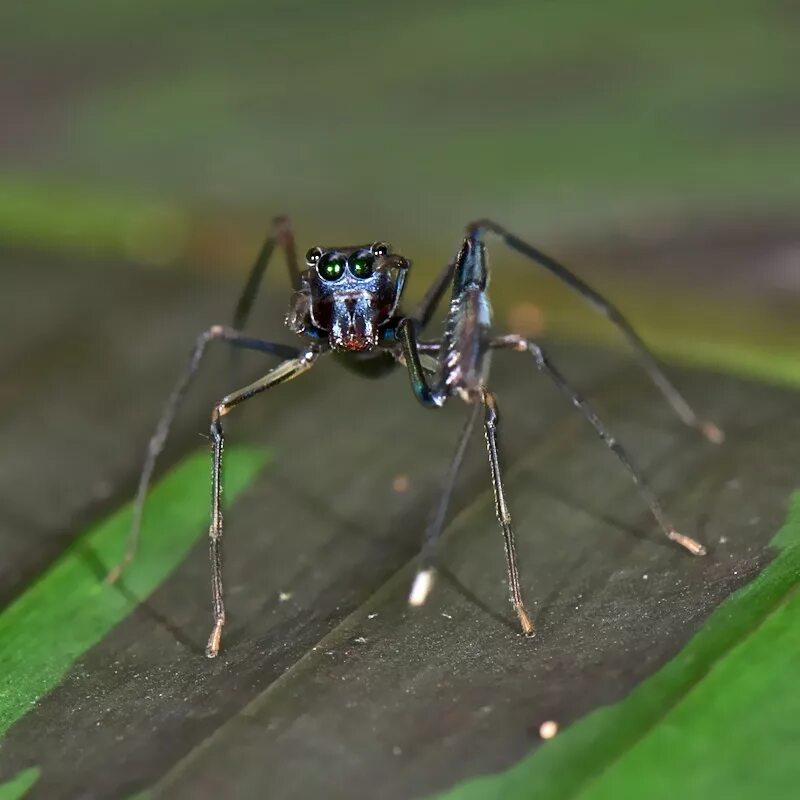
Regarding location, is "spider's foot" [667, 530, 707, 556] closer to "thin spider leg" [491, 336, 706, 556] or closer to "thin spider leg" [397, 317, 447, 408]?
"thin spider leg" [491, 336, 706, 556]

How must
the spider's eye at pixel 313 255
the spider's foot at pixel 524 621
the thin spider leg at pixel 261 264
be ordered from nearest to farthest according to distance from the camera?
the spider's foot at pixel 524 621 → the spider's eye at pixel 313 255 → the thin spider leg at pixel 261 264

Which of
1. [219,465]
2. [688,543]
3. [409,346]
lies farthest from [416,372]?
[688,543]

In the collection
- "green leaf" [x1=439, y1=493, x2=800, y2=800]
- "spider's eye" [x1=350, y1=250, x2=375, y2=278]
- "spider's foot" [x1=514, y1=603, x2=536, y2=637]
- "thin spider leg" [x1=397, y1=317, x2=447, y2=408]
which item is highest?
"spider's eye" [x1=350, y1=250, x2=375, y2=278]

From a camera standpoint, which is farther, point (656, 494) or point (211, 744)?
point (656, 494)

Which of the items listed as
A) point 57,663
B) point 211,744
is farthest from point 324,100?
point 211,744

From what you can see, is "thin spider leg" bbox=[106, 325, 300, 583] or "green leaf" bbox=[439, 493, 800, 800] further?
"thin spider leg" bbox=[106, 325, 300, 583]

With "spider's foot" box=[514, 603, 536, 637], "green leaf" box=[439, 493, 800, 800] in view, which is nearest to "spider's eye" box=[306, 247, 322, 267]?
"spider's foot" box=[514, 603, 536, 637]

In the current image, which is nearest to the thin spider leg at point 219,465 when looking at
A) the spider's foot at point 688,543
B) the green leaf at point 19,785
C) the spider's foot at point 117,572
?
the spider's foot at point 117,572

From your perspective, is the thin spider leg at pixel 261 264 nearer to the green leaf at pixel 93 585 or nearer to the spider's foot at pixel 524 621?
the green leaf at pixel 93 585

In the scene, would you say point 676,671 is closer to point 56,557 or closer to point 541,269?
point 56,557
